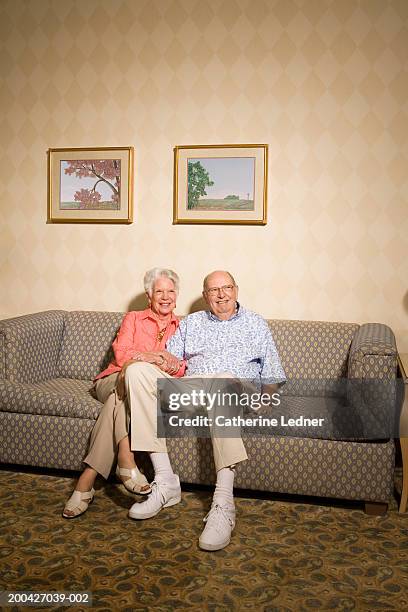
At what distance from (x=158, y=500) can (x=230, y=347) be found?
0.88 metres

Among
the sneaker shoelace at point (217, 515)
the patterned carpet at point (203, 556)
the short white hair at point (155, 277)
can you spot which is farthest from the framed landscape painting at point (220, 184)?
the sneaker shoelace at point (217, 515)

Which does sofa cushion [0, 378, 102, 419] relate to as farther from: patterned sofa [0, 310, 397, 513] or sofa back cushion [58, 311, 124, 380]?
sofa back cushion [58, 311, 124, 380]

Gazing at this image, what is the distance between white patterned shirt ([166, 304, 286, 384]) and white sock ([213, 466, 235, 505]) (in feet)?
A: 1.77

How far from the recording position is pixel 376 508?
2957 millimetres

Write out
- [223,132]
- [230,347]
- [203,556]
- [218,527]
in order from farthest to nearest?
[223,132], [230,347], [218,527], [203,556]

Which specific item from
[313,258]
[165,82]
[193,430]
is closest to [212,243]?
[313,258]

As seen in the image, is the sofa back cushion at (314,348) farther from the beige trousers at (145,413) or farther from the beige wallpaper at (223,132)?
the beige trousers at (145,413)

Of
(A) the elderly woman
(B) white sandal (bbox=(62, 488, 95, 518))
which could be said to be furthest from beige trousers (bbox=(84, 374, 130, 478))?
(B) white sandal (bbox=(62, 488, 95, 518))

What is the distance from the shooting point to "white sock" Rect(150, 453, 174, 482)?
2.98m

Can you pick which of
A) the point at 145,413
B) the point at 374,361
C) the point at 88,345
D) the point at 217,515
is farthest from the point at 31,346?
the point at 374,361

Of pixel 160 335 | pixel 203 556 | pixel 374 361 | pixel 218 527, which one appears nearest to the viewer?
pixel 203 556

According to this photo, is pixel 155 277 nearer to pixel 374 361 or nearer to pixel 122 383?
pixel 122 383

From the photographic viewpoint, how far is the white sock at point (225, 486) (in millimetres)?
2812

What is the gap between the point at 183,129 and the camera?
402 cm
